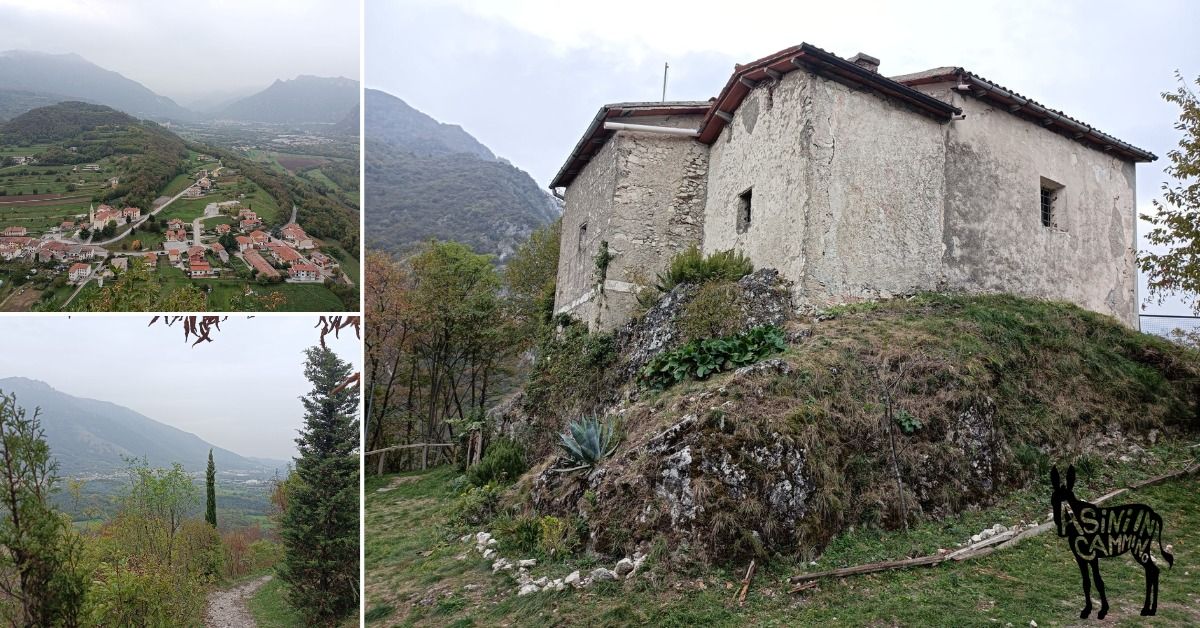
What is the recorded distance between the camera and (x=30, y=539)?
12.8 feet

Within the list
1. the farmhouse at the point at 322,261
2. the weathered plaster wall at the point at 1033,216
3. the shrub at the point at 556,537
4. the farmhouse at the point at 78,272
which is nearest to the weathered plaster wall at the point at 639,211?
the weathered plaster wall at the point at 1033,216

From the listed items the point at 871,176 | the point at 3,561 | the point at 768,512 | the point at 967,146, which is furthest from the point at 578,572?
the point at 967,146

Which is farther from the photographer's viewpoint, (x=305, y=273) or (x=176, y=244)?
(x=176, y=244)

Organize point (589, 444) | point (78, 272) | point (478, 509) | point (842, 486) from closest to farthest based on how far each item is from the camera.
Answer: point (78, 272)
point (842, 486)
point (589, 444)
point (478, 509)

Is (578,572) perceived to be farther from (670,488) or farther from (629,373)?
(629,373)

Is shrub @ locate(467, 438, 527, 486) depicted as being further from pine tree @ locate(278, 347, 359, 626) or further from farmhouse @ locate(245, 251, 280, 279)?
farmhouse @ locate(245, 251, 280, 279)

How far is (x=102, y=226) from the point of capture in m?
3.50

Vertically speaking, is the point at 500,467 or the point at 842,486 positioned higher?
the point at 842,486

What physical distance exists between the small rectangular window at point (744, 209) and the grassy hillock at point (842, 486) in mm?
3007

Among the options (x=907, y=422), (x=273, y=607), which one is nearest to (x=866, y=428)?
(x=907, y=422)

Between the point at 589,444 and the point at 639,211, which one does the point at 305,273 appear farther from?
the point at 639,211

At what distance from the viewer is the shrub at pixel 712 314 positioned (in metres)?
11.5

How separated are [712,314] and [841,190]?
3.29 m

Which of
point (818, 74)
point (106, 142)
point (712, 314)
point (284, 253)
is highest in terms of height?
point (818, 74)
